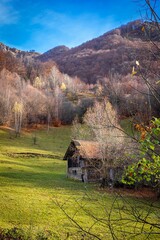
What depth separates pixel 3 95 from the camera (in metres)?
68.9

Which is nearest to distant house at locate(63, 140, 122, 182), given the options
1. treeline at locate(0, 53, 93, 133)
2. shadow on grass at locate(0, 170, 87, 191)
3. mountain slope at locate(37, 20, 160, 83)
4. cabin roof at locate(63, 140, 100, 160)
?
cabin roof at locate(63, 140, 100, 160)

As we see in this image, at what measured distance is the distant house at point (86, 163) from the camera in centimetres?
2979

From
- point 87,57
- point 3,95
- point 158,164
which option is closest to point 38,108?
point 3,95

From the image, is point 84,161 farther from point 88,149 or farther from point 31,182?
point 31,182

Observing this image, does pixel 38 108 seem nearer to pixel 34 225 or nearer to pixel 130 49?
pixel 34 225

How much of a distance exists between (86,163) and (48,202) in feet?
41.6

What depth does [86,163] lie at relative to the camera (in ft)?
102

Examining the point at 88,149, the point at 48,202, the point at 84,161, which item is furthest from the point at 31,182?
the point at 88,149

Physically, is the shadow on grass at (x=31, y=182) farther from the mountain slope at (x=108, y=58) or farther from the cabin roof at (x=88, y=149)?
the mountain slope at (x=108, y=58)

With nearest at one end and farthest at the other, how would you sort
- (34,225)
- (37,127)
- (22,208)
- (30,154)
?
(34,225)
(22,208)
(30,154)
(37,127)

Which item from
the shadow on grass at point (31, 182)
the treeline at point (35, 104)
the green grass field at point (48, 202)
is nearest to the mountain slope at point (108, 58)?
the green grass field at point (48, 202)

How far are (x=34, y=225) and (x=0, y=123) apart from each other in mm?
55014

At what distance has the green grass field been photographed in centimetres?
1235

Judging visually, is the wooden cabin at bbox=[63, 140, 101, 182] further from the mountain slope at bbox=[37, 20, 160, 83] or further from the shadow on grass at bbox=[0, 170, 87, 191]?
the mountain slope at bbox=[37, 20, 160, 83]
